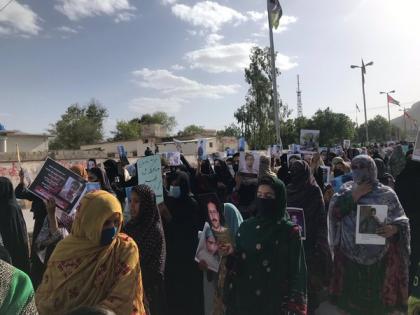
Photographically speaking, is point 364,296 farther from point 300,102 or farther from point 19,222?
point 300,102

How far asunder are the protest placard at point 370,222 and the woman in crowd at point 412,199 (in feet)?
4.13

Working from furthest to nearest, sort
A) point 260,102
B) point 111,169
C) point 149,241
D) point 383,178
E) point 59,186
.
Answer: point 260,102 < point 111,169 < point 383,178 < point 59,186 < point 149,241

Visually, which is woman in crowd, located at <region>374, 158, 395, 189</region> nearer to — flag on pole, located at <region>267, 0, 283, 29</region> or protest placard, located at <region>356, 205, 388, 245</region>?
protest placard, located at <region>356, 205, 388, 245</region>

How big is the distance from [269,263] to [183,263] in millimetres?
1713

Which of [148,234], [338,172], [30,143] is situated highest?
[30,143]

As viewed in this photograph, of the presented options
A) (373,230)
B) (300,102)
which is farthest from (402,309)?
(300,102)

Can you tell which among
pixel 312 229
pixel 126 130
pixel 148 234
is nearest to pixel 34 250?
pixel 148 234

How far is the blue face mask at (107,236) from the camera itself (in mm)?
2115

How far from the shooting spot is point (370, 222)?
115 inches

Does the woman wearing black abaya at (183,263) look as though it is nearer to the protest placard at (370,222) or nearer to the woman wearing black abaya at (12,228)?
the woman wearing black abaya at (12,228)

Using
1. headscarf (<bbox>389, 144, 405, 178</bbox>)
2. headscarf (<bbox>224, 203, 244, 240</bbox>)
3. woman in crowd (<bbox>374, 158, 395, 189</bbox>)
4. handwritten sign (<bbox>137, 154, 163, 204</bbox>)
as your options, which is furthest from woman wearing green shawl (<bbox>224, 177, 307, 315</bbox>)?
headscarf (<bbox>389, 144, 405, 178</bbox>)

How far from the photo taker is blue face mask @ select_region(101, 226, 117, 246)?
2115 mm

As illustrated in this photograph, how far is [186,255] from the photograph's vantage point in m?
4.04

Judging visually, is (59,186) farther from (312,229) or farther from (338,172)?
(338,172)
